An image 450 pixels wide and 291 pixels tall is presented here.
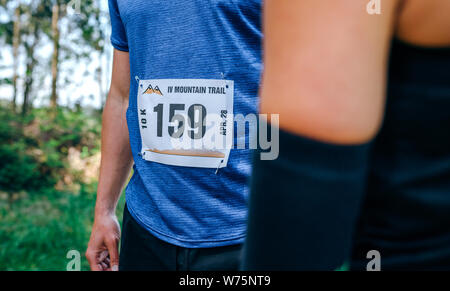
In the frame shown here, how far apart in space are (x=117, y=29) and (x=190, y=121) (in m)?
0.68

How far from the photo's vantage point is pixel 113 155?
1.69 metres

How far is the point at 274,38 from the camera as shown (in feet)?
1.48

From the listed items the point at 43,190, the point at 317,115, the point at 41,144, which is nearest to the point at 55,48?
the point at 41,144

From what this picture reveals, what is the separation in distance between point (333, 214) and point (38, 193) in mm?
7694

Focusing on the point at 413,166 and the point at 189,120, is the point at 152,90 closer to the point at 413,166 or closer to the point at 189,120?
the point at 189,120

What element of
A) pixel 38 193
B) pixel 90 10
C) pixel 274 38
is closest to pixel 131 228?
pixel 274 38

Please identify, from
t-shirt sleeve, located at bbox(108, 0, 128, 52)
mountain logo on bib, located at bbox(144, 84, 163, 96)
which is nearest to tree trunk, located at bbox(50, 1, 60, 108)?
t-shirt sleeve, located at bbox(108, 0, 128, 52)

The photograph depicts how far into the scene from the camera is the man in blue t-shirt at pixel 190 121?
48.6 inches

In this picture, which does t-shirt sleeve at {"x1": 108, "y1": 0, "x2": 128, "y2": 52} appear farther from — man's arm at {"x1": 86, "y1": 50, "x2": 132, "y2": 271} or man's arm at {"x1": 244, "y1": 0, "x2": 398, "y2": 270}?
man's arm at {"x1": 244, "y1": 0, "x2": 398, "y2": 270}

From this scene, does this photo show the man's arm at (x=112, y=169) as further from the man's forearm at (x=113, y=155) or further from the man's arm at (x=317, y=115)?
the man's arm at (x=317, y=115)

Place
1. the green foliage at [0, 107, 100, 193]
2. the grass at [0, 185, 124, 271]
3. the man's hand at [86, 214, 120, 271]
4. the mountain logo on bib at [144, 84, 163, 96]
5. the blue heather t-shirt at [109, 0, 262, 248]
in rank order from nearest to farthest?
the blue heather t-shirt at [109, 0, 262, 248]
the mountain logo on bib at [144, 84, 163, 96]
the man's hand at [86, 214, 120, 271]
the grass at [0, 185, 124, 271]
the green foliage at [0, 107, 100, 193]

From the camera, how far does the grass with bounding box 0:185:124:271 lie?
13.8 ft

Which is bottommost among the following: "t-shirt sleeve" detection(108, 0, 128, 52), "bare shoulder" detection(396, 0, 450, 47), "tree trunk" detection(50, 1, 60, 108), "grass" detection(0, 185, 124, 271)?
"grass" detection(0, 185, 124, 271)
